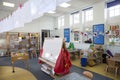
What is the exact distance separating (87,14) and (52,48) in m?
4.27

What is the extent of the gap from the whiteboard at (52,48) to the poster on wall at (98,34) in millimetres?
3168

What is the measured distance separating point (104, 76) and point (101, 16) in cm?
357

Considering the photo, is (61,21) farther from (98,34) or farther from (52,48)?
(52,48)

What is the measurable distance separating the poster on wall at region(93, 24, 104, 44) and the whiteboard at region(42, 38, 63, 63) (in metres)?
3.17

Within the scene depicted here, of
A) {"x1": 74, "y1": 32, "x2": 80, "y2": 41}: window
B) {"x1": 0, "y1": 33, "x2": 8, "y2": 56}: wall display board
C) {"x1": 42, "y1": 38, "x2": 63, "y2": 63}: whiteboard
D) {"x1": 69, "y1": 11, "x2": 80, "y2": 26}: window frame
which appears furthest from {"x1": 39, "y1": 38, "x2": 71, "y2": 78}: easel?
{"x1": 0, "y1": 33, "x2": 8, "y2": 56}: wall display board

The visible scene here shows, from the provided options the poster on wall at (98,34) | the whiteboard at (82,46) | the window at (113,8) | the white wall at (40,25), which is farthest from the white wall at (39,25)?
the window at (113,8)

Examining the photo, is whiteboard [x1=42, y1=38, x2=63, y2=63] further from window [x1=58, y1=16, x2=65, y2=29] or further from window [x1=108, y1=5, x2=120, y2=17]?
window [x1=58, y1=16, x2=65, y2=29]

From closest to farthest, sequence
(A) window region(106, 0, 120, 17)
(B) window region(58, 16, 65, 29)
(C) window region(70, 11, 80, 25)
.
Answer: (A) window region(106, 0, 120, 17), (C) window region(70, 11, 80, 25), (B) window region(58, 16, 65, 29)

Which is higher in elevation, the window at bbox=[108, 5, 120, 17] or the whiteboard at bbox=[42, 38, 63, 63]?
the window at bbox=[108, 5, 120, 17]

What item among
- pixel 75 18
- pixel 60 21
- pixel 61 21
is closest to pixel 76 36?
pixel 75 18

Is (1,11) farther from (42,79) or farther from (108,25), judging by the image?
(108,25)

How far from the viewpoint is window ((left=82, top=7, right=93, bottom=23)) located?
23.0 ft

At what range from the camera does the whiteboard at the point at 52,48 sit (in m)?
3.94

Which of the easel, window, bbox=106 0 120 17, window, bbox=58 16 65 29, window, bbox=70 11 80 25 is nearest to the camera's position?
the easel
